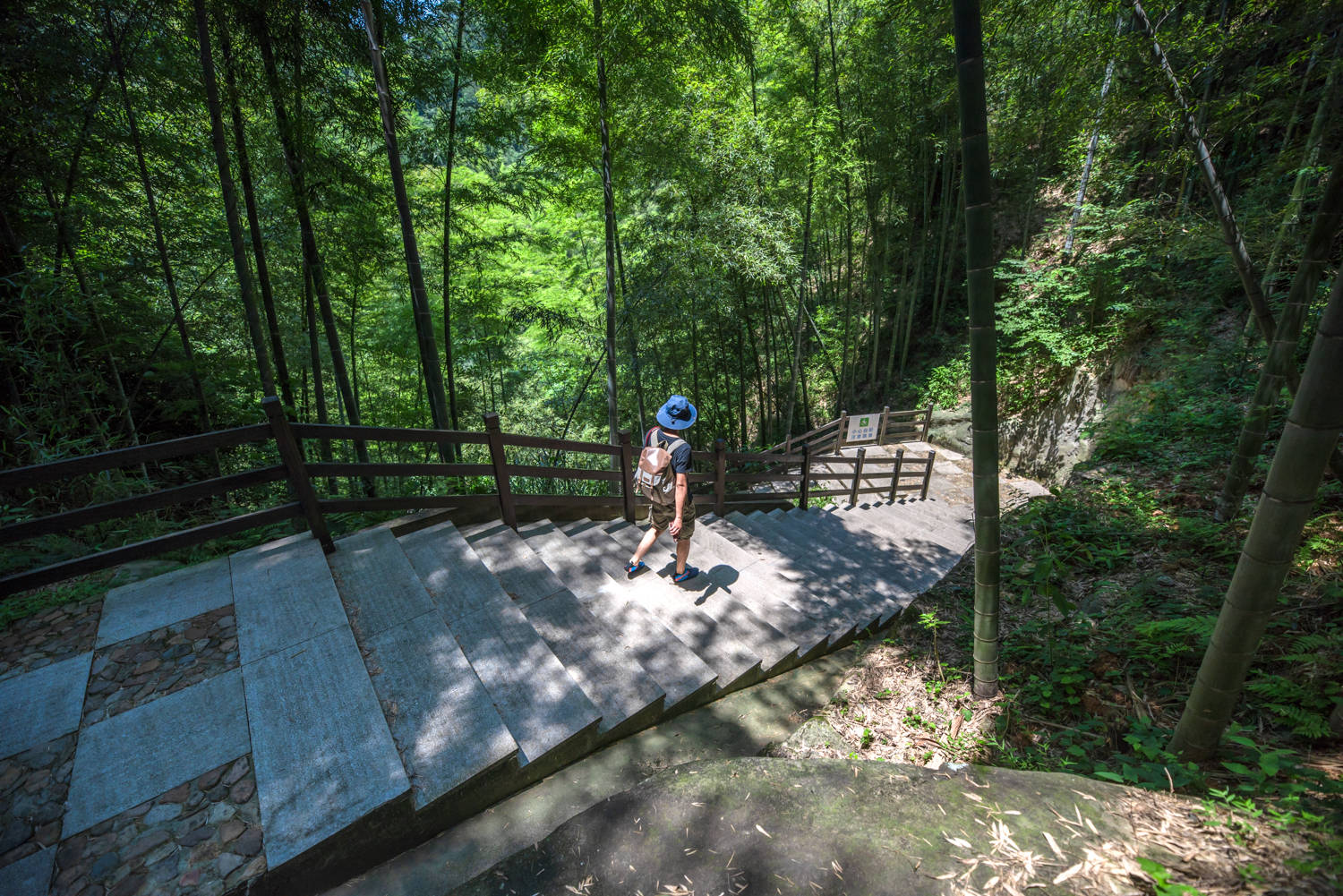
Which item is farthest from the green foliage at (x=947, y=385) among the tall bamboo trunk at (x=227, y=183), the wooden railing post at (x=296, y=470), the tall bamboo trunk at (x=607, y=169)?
the tall bamboo trunk at (x=227, y=183)

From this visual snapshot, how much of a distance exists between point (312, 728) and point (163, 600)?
1.72 meters

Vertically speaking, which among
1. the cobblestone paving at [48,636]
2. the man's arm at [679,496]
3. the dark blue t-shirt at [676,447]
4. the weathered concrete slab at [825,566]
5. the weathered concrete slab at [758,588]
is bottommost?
the weathered concrete slab at [825,566]

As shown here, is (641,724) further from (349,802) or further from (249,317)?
(249,317)

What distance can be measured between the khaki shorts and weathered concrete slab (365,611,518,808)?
1.79m

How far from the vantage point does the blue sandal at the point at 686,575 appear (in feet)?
13.3

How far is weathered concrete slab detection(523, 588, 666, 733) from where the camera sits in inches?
100

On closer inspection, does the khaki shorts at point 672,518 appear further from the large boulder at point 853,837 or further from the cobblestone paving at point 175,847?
the cobblestone paving at point 175,847

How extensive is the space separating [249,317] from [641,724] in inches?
231

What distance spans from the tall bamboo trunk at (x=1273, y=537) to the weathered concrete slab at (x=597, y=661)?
2154 millimetres

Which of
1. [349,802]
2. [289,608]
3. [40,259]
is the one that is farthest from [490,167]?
[349,802]

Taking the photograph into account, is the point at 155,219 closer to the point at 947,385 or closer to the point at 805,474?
the point at 805,474

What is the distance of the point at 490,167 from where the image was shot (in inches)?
329

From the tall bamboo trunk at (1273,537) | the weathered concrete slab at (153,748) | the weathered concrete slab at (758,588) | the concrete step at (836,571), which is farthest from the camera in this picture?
the concrete step at (836,571)

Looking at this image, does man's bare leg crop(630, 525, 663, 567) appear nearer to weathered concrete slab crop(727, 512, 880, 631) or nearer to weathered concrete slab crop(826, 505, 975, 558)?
weathered concrete slab crop(727, 512, 880, 631)
